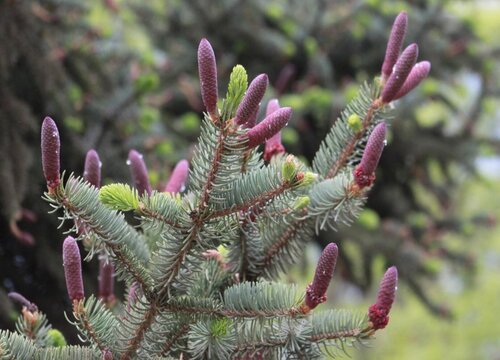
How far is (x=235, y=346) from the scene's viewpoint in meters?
1.17

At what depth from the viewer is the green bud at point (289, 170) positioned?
1037mm

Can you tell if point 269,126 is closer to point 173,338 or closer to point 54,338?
point 173,338

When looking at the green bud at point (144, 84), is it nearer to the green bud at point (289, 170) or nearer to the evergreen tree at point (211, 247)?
the evergreen tree at point (211, 247)

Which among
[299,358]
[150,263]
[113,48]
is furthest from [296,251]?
[113,48]

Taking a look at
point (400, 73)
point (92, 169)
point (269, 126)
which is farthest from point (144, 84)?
point (269, 126)

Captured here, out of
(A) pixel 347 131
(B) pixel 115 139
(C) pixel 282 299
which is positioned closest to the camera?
(C) pixel 282 299

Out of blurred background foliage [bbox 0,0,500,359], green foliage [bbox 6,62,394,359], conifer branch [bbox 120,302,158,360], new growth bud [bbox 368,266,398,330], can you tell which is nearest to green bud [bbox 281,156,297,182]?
green foliage [bbox 6,62,394,359]

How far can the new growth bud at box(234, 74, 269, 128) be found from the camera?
1.00 metres

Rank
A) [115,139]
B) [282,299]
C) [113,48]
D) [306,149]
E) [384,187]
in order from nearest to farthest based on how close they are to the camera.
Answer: [282,299] → [115,139] → [113,48] → [306,149] → [384,187]

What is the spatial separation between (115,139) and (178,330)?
1755mm

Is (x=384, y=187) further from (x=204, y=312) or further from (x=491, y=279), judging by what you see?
(x=491, y=279)

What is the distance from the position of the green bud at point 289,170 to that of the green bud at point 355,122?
345 millimetres

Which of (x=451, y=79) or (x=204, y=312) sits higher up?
(x=451, y=79)

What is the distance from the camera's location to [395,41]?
1309mm
